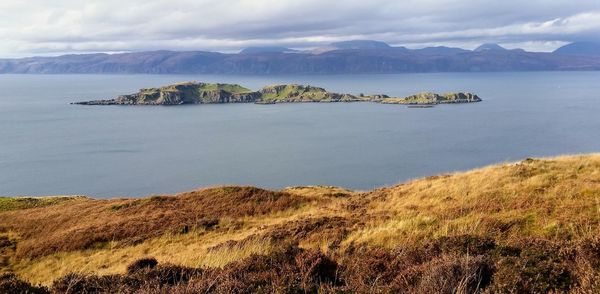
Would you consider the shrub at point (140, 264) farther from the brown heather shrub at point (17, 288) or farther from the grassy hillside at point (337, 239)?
the brown heather shrub at point (17, 288)

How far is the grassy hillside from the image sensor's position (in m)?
6.77

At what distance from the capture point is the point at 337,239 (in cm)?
1475

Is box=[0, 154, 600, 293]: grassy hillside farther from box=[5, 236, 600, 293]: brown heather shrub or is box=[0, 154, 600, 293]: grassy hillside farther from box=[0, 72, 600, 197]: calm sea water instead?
box=[0, 72, 600, 197]: calm sea water

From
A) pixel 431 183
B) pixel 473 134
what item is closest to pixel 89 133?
pixel 473 134

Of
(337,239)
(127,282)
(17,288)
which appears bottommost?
(337,239)

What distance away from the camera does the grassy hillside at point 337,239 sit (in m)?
6.77

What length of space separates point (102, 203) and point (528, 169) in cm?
2870

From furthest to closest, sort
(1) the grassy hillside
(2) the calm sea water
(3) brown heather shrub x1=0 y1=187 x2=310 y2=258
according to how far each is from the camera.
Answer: (2) the calm sea water → (3) brown heather shrub x1=0 y1=187 x2=310 y2=258 → (1) the grassy hillside

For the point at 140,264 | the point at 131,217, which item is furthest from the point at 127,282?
the point at 131,217

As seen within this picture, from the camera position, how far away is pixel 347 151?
13612cm

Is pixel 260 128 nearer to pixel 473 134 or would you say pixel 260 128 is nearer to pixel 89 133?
pixel 89 133

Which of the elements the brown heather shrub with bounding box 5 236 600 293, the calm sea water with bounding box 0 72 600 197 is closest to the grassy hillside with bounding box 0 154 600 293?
the brown heather shrub with bounding box 5 236 600 293

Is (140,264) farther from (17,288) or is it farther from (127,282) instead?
(17,288)

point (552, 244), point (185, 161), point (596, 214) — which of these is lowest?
point (185, 161)
